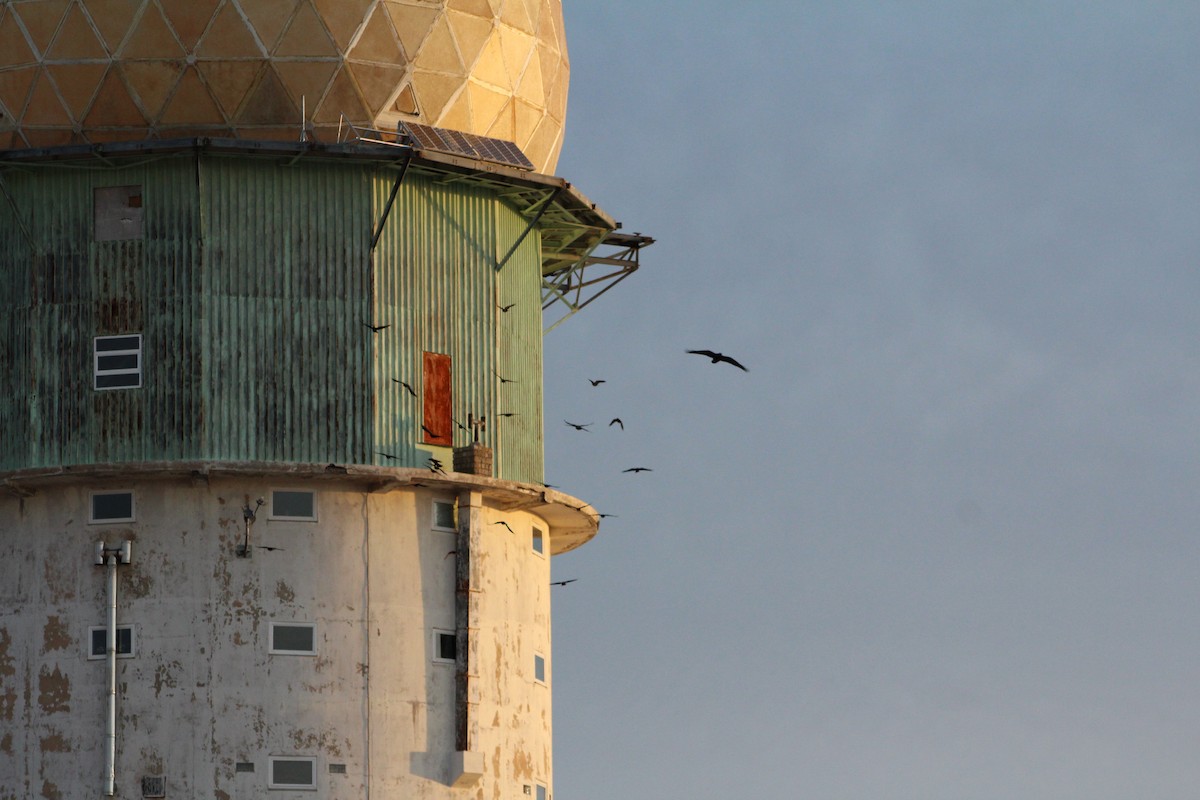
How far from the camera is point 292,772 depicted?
58.4 m

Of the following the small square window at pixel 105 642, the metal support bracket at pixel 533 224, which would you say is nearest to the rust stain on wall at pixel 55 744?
the small square window at pixel 105 642

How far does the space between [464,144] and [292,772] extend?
45.3ft

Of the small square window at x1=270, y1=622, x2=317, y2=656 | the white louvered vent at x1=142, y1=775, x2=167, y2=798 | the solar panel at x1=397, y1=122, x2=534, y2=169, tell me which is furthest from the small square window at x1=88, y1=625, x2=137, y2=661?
the solar panel at x1=397, y1=122, x2=534, y2=169

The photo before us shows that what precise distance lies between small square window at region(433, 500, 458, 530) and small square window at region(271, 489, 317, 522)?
8.45ft

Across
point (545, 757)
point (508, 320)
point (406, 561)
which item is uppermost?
point (508, 320)

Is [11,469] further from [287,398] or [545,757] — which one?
[545,757]

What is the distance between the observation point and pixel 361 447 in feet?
197

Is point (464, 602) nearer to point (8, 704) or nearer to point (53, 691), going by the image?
point (53, 691)

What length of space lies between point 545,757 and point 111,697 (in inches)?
376

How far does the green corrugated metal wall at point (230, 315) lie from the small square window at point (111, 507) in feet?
2.48

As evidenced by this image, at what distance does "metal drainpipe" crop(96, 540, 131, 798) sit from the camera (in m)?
58.2

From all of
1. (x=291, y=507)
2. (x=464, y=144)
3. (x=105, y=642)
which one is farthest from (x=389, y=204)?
(x=105, y=642)

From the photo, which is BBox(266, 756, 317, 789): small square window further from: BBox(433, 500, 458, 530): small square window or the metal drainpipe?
BBox(433, 500, 458, 530): small square window

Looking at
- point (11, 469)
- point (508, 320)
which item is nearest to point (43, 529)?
point (11, 469)
